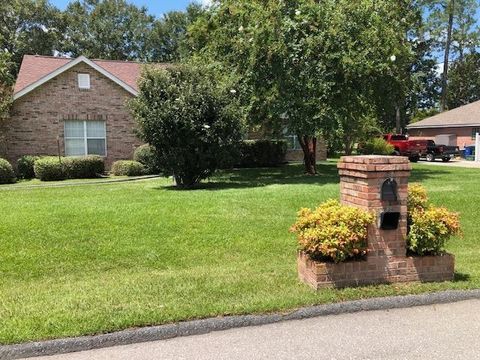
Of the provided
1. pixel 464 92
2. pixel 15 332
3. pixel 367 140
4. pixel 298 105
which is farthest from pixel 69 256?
pixel 464 92

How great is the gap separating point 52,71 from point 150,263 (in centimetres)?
1834

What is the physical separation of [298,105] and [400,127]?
3919 cm

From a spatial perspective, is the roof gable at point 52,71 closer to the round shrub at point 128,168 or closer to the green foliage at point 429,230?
the round shrub at point 128,168

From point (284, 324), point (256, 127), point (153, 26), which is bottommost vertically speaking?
point (284, 324)

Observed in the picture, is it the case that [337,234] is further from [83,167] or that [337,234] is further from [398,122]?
[398,122]

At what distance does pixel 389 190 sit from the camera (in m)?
5.25

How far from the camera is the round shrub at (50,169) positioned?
19.3 m

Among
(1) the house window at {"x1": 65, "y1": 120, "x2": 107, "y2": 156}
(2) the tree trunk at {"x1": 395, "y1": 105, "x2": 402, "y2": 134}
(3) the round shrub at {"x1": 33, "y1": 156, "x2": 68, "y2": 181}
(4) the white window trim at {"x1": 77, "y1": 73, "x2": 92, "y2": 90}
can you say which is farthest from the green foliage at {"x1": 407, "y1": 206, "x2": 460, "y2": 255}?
(2) the tree trunk at {"x1": 395, "y1": 105, "x2": 402, "y2": 134}

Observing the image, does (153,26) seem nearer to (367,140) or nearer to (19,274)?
(367,140)

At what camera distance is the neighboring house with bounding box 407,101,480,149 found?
127 ft

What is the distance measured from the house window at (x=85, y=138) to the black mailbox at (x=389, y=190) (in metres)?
19.4

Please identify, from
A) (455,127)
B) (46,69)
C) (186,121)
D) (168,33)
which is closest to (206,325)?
(186,121)

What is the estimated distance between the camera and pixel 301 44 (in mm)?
17531

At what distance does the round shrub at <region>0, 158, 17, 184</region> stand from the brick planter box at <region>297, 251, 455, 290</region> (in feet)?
53.1
